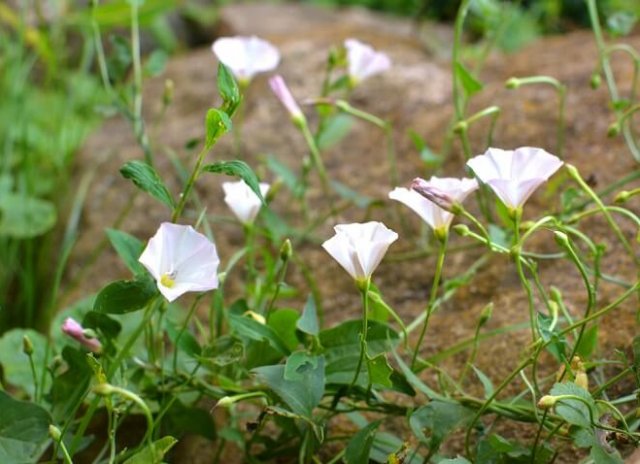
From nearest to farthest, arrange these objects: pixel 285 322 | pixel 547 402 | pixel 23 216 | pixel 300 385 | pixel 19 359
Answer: pixel 547 402 → pixel 300 385 → pixel 285 322 → pixel 19 359 → pixel 23 216

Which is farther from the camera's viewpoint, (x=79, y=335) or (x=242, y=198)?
(x=242, y=198)

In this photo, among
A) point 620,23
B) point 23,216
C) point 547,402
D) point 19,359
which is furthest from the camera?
point 23,216

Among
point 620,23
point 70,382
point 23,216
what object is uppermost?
point 620,23

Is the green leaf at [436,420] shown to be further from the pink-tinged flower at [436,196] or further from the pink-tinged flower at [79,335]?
the pink-tinged flower at [79,335]

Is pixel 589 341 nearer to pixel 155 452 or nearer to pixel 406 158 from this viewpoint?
pixel 155 452

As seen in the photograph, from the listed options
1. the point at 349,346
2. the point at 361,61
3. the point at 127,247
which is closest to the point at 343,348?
the point at 349,346

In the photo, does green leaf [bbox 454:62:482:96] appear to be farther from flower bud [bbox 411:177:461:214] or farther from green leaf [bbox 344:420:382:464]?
green leaf [bbox 344:420:382:464]

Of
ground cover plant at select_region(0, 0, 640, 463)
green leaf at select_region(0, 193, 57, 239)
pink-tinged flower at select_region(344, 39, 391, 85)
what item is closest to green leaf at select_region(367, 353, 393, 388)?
ground cover plant at select_region(0, 0, 640, 463)
